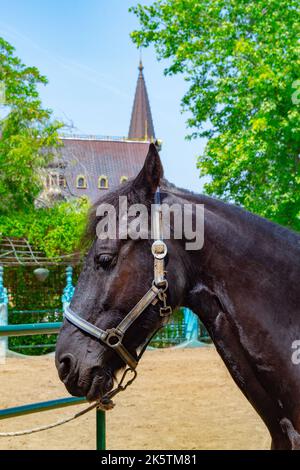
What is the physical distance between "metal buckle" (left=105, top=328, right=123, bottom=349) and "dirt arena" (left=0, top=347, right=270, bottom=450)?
0.87 m

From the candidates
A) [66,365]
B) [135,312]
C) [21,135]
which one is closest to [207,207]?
[135,312]

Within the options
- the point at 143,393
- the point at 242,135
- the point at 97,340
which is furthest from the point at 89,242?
the point at 242,135

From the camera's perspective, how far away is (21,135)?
1523 cm

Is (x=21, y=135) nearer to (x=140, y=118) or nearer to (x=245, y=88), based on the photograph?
(x=245, y=88)

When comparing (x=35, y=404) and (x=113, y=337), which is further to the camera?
(x=35, y=404)

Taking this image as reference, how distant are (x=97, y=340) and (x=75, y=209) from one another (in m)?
14.3

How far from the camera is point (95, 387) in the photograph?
179 centimetres

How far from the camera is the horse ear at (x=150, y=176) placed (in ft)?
6.10

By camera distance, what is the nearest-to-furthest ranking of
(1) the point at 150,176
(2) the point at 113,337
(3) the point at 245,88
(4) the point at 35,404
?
(2) the point at 113,337 < (1) the point at 150,176 < (4) the point at 35,404 < (3) the point at 245,88

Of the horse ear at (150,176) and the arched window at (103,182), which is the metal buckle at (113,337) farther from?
the arched window at (103,182)

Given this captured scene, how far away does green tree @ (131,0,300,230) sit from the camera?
11.8 meters

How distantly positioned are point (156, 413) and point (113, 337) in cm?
531

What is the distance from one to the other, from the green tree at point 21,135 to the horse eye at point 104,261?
1300 cm

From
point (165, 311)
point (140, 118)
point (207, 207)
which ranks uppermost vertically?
point (140, 118)
